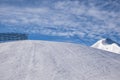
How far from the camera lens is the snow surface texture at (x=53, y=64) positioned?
1334 cm

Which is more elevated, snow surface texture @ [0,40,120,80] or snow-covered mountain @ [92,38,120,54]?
snow surface texture @ [0,40,120,80]

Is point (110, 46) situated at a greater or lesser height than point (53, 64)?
lesser

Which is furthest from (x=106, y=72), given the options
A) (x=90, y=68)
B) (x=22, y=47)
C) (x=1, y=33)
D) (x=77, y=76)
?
(x=1, y=33)

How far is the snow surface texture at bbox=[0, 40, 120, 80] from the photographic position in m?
13.3

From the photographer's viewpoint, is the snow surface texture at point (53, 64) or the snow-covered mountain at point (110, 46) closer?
the snow surface texture at point (53, 64)

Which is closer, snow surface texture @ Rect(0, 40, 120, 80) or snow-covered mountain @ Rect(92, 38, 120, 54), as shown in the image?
snow surface texture @ Rect(0, 40, 120, 80)

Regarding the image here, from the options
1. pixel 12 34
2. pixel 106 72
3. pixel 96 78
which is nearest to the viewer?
pixel 96 78

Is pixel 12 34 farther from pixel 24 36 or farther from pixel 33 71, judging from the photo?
pixel 33 71

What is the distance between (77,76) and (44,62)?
3.42 m

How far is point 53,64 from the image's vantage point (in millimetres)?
15258

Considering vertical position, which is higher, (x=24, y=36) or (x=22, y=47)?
(x=22, y=47)

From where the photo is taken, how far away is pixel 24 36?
66500 mm

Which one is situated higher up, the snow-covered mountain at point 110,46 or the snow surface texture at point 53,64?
the snow surface texture at point 53,64

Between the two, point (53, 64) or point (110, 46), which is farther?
point (110, 46)
